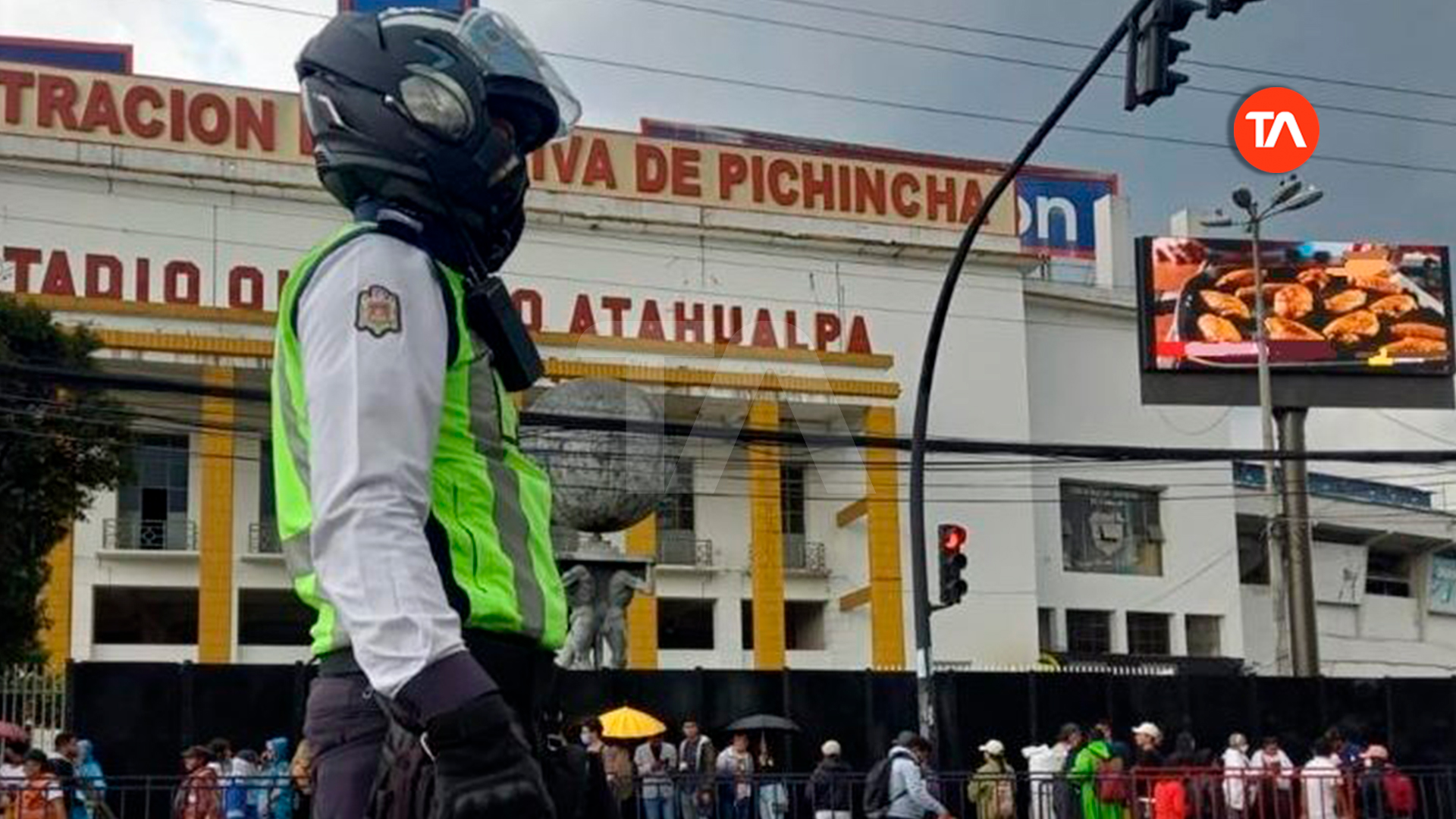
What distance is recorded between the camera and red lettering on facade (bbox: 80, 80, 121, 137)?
40.0 metres

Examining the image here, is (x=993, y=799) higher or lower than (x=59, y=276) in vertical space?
lower

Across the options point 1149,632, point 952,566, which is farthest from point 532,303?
point 952,566

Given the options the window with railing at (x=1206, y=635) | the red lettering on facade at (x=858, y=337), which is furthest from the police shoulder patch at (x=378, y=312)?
the window with railing at (x=1206, y=635)

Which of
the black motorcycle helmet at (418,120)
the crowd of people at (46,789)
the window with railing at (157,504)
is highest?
the window with railing at (157,504)

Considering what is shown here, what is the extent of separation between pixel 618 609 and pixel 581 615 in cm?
62

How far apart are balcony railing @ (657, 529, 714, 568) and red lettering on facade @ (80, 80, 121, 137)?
13848 millimetres

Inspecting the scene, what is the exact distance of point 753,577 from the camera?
146 ft

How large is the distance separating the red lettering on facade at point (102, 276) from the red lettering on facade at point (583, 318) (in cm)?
893

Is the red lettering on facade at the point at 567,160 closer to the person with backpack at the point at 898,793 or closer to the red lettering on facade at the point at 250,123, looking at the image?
the red lettering on facade at the point at 250,123

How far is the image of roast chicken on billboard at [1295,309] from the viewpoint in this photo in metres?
41.7

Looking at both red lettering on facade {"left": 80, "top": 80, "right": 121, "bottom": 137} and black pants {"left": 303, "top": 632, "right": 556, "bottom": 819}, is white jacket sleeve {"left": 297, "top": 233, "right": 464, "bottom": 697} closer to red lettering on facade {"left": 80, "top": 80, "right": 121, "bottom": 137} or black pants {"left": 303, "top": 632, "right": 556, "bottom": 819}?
black pants {"left": 303, "top": 632, "right": 556, "bottom": 819}

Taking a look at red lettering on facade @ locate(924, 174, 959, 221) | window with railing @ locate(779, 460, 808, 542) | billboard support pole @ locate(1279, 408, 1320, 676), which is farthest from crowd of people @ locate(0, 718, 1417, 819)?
red lettering on facade @ locate(924, 174, 959, 221)

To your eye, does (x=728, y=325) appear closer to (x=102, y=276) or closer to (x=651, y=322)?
(x=651, y=322)

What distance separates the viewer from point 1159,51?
1706cm
